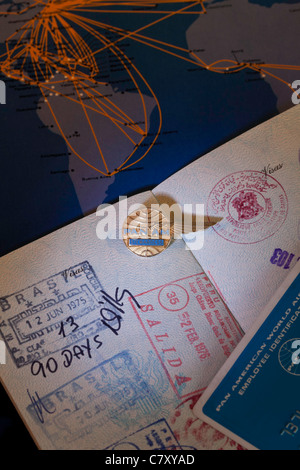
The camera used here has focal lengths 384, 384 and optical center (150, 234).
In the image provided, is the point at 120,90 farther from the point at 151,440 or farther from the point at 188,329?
the point at 151,440

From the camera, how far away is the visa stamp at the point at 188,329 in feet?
1.98

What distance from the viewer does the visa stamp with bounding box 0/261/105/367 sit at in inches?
24.1

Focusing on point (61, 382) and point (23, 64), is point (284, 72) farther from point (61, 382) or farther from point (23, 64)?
point (61, 382)

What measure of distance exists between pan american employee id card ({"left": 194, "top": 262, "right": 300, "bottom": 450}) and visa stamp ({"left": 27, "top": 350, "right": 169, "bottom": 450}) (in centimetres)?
8

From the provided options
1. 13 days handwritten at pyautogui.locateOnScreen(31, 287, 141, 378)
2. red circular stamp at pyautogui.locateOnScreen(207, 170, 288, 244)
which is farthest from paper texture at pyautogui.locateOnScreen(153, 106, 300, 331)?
13 days handwritten at pyautogui.locateOnScreen(31, 287, 141, 378)

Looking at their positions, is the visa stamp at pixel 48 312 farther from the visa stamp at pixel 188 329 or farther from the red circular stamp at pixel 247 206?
the red circular stamp at pixel 247 206

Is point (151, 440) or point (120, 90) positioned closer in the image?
point (151, 440)

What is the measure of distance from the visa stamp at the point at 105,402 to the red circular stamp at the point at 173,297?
9cm

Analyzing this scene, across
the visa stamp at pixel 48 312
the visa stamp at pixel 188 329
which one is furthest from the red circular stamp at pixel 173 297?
the visa stamp at pixel 48 312

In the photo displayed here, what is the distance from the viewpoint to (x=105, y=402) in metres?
0.60

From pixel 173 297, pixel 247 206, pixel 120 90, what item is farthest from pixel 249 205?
pixel 120 90

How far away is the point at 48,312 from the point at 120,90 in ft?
1.35

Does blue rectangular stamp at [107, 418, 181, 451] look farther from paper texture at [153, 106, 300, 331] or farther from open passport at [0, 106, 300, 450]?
paper texture at [153, 106, 300, 331]
